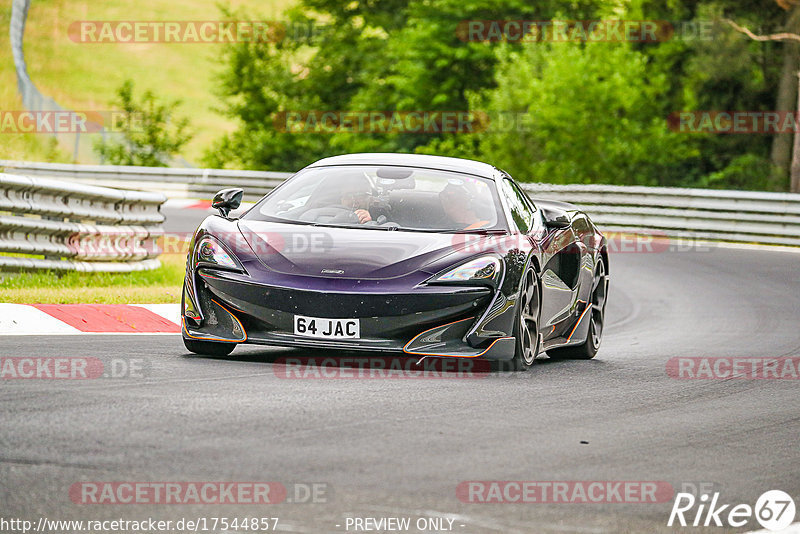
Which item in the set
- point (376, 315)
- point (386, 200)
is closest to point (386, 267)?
point (376, 315)

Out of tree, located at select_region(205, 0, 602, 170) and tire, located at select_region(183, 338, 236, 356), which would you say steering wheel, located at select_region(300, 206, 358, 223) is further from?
tree, located at select_region(205, 0, 602, 170)

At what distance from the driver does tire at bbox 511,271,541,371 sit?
0.59 m

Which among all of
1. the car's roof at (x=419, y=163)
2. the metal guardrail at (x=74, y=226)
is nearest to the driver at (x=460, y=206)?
the car's roof at (x=419, y=163)

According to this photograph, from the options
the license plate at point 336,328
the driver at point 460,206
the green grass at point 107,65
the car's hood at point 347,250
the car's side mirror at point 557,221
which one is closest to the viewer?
the license plate at point 336,328

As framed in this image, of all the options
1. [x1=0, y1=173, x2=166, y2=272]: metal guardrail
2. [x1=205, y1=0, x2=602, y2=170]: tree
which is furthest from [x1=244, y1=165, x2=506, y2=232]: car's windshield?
Result: [x1=205, y1=0, x2=602, y2=170]: tree

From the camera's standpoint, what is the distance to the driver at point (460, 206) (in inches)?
350

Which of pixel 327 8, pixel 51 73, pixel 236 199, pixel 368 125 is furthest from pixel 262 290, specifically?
pixel 51 73

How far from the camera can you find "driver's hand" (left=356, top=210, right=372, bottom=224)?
8.93 metres

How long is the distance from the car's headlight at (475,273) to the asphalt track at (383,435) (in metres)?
0.60

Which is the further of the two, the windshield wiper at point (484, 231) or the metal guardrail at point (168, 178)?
the metal guardrail at point (168, 178)

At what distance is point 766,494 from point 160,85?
88548mm

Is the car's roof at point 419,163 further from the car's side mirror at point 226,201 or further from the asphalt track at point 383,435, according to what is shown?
the asphalt track at point 383,435

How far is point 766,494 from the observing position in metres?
5.37

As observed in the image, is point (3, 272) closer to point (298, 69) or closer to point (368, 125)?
point (368, 125)
